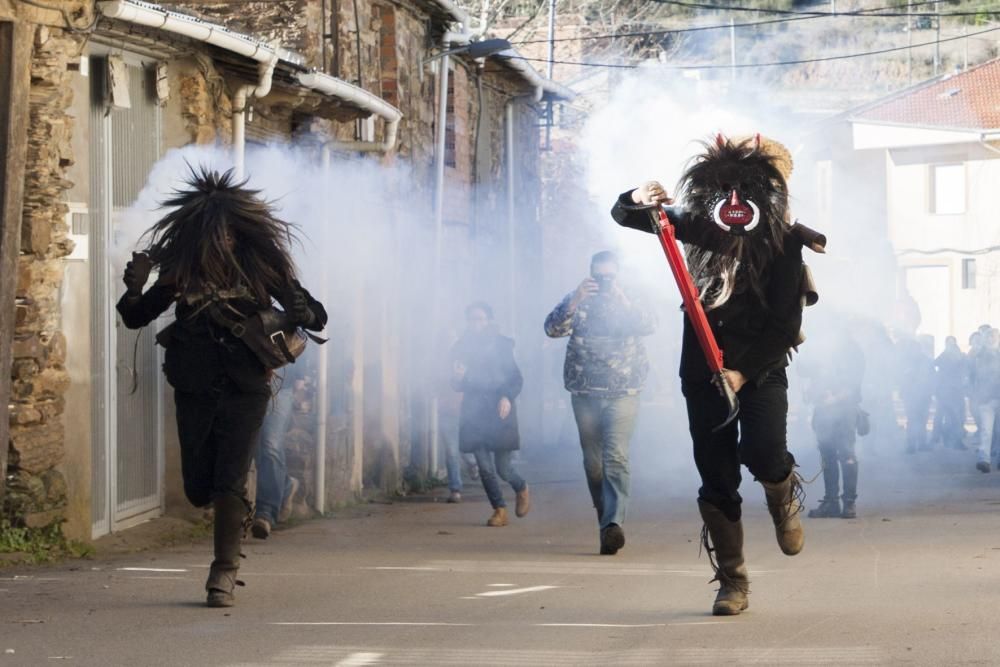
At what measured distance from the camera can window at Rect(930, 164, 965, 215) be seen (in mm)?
42750

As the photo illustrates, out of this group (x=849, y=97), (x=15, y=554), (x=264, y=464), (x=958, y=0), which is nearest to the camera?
(x=15, y=554)

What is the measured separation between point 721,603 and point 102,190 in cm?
549

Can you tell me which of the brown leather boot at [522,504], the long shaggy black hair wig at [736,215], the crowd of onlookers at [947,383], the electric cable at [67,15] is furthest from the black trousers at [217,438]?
the crowd of onlookers at [947,383]

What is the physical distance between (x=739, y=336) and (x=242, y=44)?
5.64 metres

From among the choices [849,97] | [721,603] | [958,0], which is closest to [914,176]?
[958,0]

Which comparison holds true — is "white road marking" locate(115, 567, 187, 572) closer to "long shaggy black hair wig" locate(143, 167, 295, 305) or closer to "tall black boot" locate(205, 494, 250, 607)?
"tall black boot" locate(205, 494, 250, 607)

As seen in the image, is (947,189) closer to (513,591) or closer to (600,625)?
(513,591)

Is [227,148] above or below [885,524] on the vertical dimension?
above

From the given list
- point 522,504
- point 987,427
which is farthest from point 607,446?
point 987,427

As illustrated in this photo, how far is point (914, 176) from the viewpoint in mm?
43375

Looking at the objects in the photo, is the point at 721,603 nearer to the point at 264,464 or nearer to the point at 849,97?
the point at 264,464

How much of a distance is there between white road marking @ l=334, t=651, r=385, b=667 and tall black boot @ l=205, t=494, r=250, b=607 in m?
1.49

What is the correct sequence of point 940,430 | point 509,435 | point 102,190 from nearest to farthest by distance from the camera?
point 102,190
point 509,435
point 940,430

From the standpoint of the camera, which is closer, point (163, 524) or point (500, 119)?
point (163, 524)
